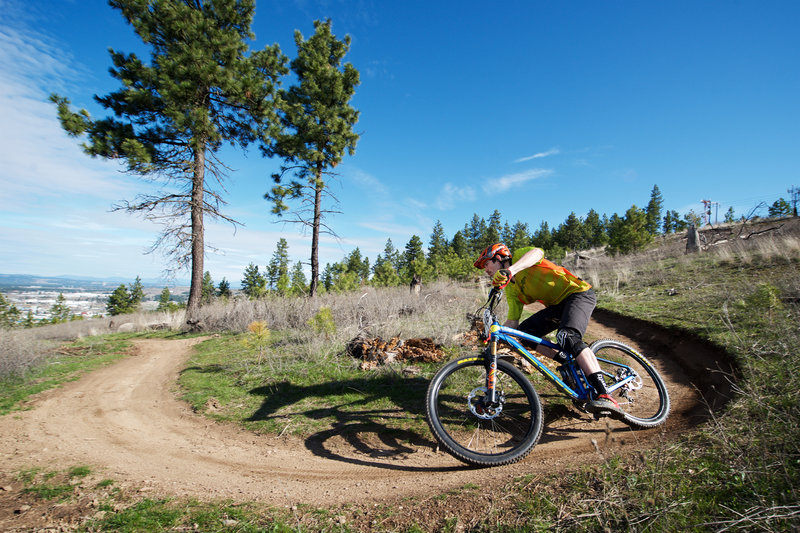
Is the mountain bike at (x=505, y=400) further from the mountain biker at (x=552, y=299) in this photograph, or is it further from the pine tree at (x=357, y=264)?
the pine tree at (x=357, y=264)

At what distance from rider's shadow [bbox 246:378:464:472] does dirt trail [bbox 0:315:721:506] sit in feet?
0.09

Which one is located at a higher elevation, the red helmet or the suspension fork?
the red helmet

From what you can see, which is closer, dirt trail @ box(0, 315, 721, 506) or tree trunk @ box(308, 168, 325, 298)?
dirt trail @ box(0, 315, 721, 506)

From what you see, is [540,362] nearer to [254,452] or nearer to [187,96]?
[254,452]

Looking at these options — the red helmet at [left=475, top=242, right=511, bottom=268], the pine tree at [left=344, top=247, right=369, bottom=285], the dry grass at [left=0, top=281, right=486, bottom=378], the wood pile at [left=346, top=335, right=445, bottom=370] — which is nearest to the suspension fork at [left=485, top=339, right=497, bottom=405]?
the red helmet at [left=475, top=242, right=511, bottom=268]

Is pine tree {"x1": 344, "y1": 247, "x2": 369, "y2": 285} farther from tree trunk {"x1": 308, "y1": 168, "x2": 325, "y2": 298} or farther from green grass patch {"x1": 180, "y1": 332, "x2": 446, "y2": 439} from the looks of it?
green grass patch {"x1": 180, "y1": 332, "x2": 446, "y2": 439}

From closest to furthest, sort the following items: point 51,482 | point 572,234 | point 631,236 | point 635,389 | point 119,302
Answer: point 51,482 → point 635,389 → point 631,236 → point 119,302 → point 572,234

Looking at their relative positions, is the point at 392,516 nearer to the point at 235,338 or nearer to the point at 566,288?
the point at 566,288

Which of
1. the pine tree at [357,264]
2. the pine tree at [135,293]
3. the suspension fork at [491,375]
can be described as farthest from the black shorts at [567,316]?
the pine tree at [135,293]

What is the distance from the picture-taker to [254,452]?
3.73m

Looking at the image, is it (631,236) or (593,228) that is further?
(593,228)

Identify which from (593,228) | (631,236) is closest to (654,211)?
(593,228)

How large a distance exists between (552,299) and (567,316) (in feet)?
1.05

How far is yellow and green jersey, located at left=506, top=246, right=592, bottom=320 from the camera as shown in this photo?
365 cm
